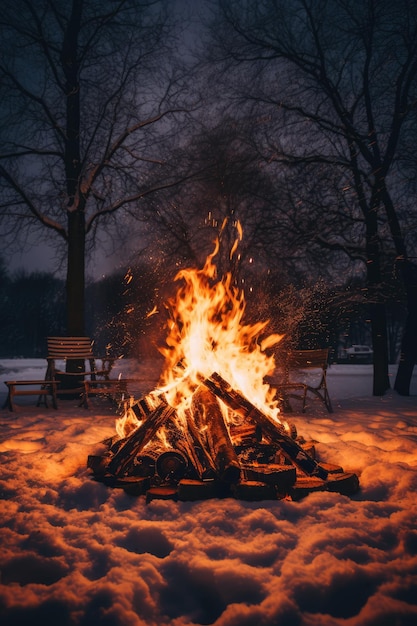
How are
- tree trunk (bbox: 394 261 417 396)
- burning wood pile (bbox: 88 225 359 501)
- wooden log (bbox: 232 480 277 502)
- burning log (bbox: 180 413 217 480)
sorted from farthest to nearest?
1. tree trunk (bbox: 394 261 417 396)
2. burning log (bbox: 180 413 217 480)
3. burning wood pile (bbox: 88 225 359 501)
4. wooden log (bbox: 232 480 277 502)

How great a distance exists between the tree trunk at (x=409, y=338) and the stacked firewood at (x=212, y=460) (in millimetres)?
6297

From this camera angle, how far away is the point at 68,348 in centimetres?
848

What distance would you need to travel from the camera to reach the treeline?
11568mm

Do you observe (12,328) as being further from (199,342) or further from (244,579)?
(244,579)

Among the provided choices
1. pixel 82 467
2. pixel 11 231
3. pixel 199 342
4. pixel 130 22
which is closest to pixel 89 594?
pixel 82 467

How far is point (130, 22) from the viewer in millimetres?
9648

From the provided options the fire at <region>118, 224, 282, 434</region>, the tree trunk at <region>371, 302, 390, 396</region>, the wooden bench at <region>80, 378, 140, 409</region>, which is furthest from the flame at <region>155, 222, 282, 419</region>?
the tree trunk at <region>371, 302, 390, 396</region>

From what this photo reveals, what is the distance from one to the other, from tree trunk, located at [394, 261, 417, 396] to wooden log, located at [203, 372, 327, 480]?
683 centimetres

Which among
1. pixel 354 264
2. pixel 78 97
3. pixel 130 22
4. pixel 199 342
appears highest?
pixel 130 22

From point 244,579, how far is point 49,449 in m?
2.88

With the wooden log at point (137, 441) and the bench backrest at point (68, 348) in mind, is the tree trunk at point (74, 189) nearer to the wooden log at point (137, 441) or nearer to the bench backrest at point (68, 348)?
the bench backrest at point (68, 348)

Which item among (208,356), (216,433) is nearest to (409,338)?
(208,356)

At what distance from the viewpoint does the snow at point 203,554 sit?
2.08 m

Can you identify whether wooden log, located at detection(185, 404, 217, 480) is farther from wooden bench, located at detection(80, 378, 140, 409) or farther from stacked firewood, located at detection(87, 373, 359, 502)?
wooden bench, located at detection(80, 378, 140, 409)
